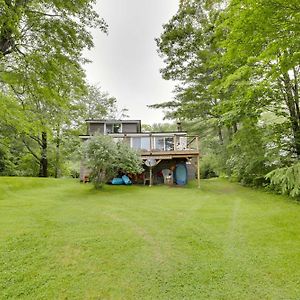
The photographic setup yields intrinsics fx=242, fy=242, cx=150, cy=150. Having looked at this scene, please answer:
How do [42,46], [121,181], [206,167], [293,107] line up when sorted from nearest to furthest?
1. [42,46]
2. [293,107]
3. [121,181]
4. [206,167]

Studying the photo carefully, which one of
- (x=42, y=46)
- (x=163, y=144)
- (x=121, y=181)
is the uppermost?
(x=42, y=46)

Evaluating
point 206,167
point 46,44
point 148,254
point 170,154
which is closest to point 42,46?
point 46,44

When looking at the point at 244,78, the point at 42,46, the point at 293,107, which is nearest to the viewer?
the point at 42,46

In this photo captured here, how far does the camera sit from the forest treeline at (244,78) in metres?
4.78

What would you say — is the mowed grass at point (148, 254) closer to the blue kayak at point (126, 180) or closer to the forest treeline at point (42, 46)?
the forest treeline at point (42, 46)

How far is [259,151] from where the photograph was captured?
35.9ft

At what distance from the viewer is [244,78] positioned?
10.1m

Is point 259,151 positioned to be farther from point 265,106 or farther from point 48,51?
point 48,51

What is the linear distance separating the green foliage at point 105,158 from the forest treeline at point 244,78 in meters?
4.90

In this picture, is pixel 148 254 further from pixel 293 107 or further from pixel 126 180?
pixel 126 180

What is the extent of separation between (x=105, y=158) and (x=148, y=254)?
8514 millimetres

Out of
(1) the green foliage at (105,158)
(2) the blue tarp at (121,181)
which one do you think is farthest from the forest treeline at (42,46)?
(2) the blue tarp at (121,181)

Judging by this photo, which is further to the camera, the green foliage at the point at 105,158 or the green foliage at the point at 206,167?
the green foliage at the point at 206,167

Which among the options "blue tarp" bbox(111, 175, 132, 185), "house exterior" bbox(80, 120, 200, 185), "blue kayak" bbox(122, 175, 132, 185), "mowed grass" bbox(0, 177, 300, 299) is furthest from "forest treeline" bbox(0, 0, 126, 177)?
"house exterior" bbox(80, 120, 200, 185)
